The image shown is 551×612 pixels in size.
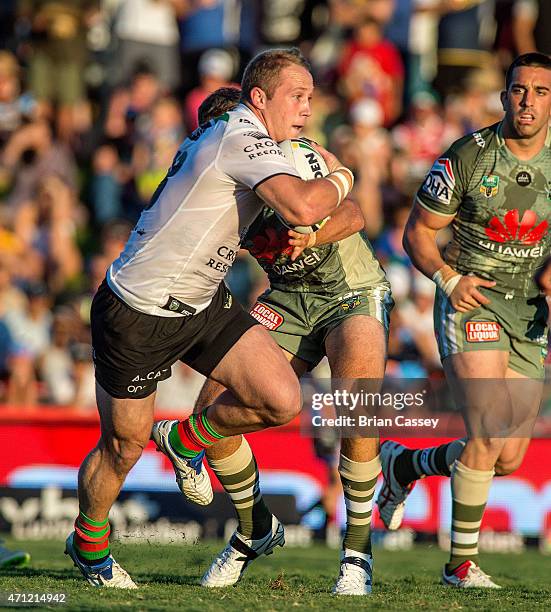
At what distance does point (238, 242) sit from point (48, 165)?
9.09 metres

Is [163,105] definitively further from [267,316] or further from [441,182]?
[441,182]

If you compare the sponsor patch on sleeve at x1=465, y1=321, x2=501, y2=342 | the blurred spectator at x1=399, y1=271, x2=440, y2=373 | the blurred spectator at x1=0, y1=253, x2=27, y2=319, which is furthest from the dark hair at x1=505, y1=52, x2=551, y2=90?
the blurred spectator at x1=0, y1=253, x2=27, y2=319

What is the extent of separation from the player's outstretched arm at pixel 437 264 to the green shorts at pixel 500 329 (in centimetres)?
8

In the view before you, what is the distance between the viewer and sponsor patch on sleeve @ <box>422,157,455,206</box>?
24.2 ft

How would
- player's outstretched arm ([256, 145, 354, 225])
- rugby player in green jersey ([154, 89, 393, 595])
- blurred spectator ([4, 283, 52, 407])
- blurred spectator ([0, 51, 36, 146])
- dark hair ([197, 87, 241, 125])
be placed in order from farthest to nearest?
blurred spectator ([0, 51, 36, 146])
blurred spectator ([4, 283, 52, 407])
dark hair ([197, 87, 241, 125])
rugby player in green jersey ([154, 89, 393, 595])
player's outstretched arm ([256, 145, 354, 225])

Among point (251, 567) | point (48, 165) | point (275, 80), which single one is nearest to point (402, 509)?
point (251, 567)

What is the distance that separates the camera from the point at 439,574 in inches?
338

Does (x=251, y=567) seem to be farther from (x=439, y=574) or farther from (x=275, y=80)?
(x=275, y=80)

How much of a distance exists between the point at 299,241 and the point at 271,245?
1.57 feet

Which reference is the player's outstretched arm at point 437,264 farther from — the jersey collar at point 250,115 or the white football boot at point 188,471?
the white football boot at point 188,471

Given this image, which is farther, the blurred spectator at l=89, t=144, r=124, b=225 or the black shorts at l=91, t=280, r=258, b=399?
the blurred spectator at l=89, t=144, r=124, b=225

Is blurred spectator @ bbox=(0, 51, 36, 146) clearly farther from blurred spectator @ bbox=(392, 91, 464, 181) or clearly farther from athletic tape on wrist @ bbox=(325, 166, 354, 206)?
athletic tape on wrist @ bbox=(325, 166, 354, 206)

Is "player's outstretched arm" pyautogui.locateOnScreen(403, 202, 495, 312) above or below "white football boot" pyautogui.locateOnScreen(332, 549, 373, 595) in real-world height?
above

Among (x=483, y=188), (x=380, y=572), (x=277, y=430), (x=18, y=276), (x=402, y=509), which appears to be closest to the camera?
(x=483, y=188)
